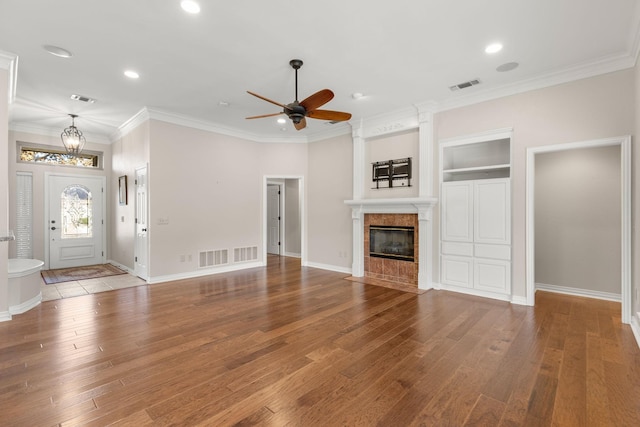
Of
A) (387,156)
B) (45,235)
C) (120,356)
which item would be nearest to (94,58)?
(120,356)

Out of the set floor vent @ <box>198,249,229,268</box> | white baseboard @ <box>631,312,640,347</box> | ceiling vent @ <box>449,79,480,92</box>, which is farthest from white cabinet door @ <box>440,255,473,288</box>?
floor vent @ <box>198,249,229,268</box>

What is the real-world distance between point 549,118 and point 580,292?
275cm

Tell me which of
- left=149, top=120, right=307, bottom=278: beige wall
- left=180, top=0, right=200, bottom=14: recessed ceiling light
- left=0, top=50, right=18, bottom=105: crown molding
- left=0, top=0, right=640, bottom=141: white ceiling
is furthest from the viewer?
left=149, top=120, right=307, bottom=278: beige wall

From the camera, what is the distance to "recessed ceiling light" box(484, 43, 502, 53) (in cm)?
347

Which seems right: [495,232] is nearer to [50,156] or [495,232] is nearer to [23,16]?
[23,16]

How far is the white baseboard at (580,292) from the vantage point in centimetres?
450

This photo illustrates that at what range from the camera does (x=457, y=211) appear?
16.5ft

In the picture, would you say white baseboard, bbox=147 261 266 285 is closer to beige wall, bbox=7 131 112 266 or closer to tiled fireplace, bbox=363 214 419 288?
tiled fireplace, bbox=363 214 419 288

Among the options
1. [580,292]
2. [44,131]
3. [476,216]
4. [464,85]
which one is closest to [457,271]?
[476,216]

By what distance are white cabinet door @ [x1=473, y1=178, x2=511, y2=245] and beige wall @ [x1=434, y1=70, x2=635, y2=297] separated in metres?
0.10

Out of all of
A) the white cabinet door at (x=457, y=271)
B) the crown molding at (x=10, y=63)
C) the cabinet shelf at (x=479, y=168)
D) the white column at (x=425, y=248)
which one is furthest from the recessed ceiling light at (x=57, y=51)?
the white cabinet door at (x=457, y=271)

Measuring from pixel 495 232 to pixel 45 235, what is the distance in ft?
29.6

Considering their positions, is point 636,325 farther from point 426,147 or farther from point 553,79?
point 426,147

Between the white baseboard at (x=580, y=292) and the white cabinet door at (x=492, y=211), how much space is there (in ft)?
4.61
